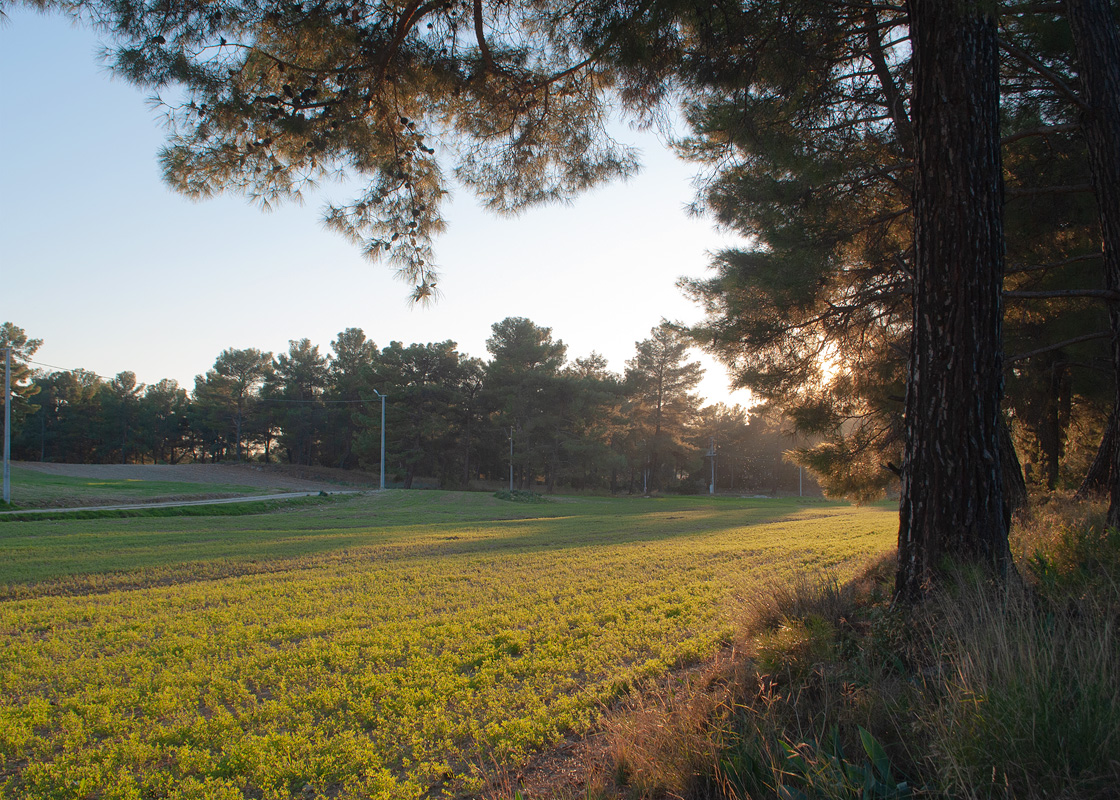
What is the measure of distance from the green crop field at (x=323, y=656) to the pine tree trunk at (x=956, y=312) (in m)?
2.21

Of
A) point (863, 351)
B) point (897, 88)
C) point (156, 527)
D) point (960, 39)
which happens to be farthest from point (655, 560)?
point (156, 527)

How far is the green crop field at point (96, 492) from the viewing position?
2256 cm

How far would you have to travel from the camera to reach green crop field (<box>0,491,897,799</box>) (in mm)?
3391

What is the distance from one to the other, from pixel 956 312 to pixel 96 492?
111 feet

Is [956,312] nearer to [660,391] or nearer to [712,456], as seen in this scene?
[660,391]

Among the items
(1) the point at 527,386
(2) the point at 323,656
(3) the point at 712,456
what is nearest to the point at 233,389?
(1) the point at 527,386

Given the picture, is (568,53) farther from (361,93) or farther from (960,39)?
(960,39)

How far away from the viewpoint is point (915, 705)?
2842 millimetres

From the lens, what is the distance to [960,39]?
14.7 feet

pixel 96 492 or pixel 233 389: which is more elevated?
pixel 233 389

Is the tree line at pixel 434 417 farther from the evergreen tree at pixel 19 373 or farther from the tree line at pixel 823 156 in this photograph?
the tree line at pixel 823 156

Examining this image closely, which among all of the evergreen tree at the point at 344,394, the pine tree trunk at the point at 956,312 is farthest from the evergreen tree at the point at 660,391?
the pine tree trunk at the point at 956,312

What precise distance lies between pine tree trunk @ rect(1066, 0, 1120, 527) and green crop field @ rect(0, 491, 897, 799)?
15.5 ft

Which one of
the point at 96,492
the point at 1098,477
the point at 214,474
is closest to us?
the point at 1098,477
